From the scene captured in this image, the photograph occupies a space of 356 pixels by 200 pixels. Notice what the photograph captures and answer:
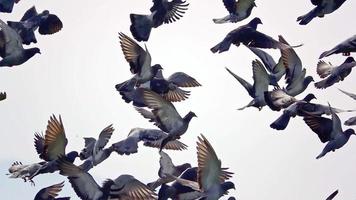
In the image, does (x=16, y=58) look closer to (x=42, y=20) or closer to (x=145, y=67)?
(x=42, y=20)

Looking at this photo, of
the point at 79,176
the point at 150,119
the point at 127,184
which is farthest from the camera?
the point at 150,119

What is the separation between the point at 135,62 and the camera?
2317cm

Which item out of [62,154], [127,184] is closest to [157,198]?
[127,184]

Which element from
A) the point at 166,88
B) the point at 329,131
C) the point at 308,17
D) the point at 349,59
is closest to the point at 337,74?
the point at 349,59

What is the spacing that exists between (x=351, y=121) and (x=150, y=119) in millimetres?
5823

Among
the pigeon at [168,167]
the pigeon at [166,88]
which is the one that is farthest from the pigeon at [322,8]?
the pigeon at [168,167]

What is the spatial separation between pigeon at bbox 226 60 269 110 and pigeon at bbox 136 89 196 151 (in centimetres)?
199

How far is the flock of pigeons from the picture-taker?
20789 millimetres

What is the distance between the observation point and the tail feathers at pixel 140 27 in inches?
921

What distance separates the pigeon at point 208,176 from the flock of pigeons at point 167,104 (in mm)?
24

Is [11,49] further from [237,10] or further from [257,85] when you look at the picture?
[257,85]

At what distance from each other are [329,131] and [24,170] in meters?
8.42

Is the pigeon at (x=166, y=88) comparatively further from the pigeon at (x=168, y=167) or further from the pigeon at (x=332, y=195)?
the pigeon at (x=332, y=195)

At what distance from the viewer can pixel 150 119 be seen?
23.9m
